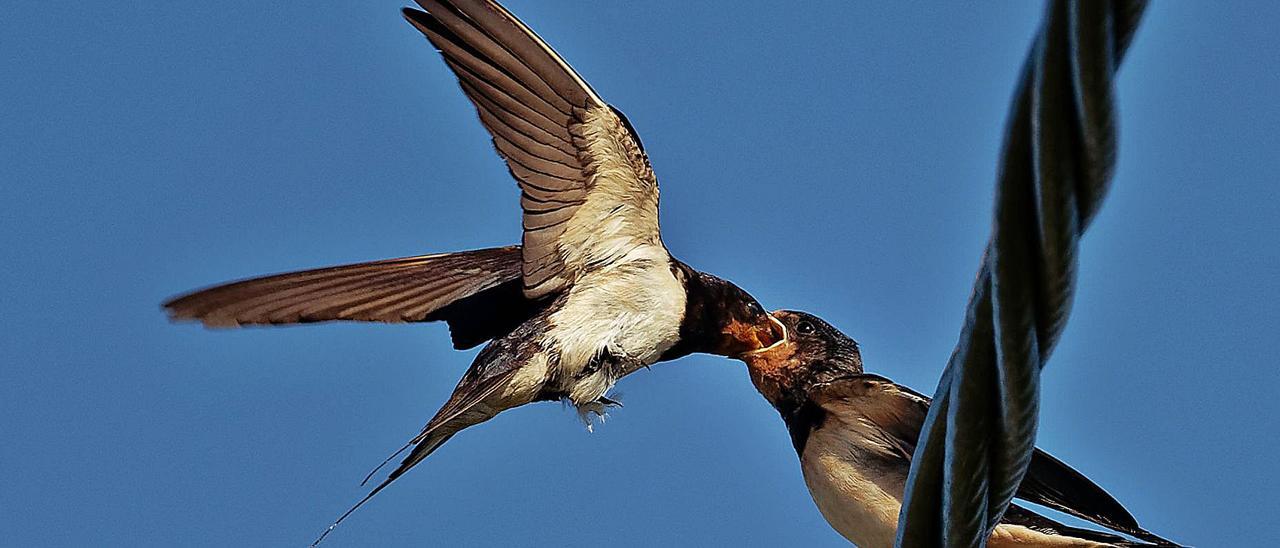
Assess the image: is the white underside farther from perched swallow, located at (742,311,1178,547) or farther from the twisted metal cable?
the twisted metal cable

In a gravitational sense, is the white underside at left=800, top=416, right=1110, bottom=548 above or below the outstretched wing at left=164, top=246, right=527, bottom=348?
below

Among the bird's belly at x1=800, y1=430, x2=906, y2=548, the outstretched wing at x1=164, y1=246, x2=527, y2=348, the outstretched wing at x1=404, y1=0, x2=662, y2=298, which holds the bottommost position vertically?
the bird's belly at x1=800, y1=430, x2=906, y2=548

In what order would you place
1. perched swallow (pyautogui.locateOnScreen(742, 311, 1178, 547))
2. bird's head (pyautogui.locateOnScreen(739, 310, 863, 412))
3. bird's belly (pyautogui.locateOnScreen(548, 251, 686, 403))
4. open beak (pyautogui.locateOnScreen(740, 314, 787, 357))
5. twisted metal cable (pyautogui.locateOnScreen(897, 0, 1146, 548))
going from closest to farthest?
twisted metal cable (pyautogui.locateOnScreen(897, 0, 1146, 548)) < perched swallow (pyautogui.locateOnScreen(742, 311, 1178, 547)) < bird's belly (pyautogui.locateOnScreen(548, 251, 686, 403)) < bird's head (pyautogui.locateOnScreen(739, 310, 863, 412)) < open beak (pyautogui.locateOnScreen(740, 314, 787, 357))

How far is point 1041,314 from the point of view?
994 mm

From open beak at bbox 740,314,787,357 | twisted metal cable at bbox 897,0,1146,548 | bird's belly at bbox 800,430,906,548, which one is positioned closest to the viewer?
twisted metal cable at bbox 897,0,1146,548

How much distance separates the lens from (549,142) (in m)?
4.58

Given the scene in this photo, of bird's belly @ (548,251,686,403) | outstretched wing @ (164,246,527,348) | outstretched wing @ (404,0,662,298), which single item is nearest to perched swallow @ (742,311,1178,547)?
bird's belly @ (548,251,686,403)

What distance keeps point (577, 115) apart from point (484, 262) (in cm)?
92

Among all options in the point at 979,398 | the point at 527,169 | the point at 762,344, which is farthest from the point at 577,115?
the point at 979,398

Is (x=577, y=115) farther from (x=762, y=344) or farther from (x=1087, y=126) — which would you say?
(x=1087, y=126)

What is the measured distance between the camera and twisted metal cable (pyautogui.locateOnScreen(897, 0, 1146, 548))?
84 centimetres

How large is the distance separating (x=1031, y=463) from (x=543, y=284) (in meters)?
2.02

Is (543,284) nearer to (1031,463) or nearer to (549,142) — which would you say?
(549,142)

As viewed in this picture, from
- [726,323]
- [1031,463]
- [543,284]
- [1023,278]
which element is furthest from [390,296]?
[1023,278]
